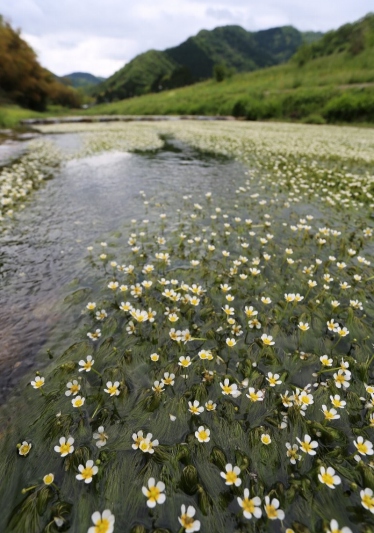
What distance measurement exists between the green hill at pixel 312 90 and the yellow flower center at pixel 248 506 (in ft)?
171

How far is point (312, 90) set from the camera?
49.7m

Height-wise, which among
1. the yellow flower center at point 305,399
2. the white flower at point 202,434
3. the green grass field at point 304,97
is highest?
the green grass field at point 304,97

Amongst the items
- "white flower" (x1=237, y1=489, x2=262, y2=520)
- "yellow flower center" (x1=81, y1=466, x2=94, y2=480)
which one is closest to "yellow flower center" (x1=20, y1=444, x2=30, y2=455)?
"yellow flower center" (x1=81, y1=466, x2=94, y2=480)

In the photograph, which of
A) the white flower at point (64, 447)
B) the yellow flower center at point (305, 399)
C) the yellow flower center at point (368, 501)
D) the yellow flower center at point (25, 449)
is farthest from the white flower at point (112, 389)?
the yellow flower center at point (368, 501)

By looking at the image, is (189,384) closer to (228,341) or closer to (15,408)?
(228,341)

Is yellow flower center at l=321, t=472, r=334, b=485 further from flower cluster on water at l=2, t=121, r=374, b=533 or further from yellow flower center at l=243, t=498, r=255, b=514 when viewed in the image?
yellow flower center at l=243, t=498, r=255, b=514

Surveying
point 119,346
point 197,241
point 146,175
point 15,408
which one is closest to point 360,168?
point 146,175

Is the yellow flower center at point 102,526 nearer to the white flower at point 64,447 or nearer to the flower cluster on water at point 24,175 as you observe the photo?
the white flower at point 64,447

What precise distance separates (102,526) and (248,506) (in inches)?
48.2

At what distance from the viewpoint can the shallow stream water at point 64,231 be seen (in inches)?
166

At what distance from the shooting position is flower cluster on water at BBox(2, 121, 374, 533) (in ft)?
7.75

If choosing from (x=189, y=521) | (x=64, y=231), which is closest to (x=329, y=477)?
(x=189, y=521)

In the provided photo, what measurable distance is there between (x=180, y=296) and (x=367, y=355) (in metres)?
3.13

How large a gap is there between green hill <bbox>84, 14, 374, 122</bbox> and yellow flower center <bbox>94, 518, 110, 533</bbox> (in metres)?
52.8
